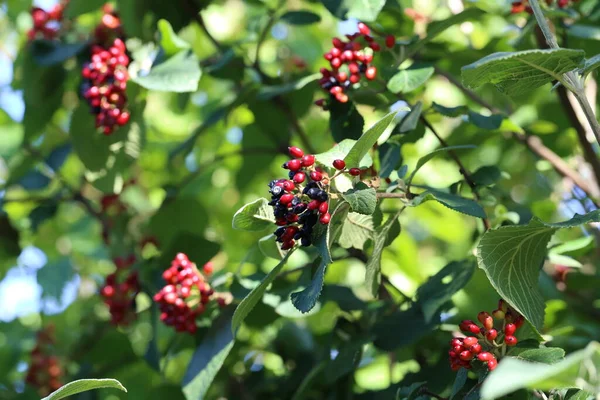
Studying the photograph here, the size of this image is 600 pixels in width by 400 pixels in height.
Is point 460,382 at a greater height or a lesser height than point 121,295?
greater

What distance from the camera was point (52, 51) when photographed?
2426mm

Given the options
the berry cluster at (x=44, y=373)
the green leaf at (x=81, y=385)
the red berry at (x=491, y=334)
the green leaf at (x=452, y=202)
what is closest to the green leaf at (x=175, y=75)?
the green leaf at (x=452, y=202)

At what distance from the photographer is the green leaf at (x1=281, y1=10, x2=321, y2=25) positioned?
7.19 ft

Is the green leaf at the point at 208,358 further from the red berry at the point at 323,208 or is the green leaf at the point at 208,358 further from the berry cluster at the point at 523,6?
the berry cluster at the point at 523,6

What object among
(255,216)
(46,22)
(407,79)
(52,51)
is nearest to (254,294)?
(255,216)

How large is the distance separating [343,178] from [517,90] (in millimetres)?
362

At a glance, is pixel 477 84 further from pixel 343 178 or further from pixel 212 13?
pixel 212 13

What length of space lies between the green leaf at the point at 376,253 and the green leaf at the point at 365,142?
0.17 m

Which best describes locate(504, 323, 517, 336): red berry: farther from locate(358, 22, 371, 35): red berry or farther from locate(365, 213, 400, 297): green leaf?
locate(358, 22, 371, 35): red berry

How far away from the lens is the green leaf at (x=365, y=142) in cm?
129

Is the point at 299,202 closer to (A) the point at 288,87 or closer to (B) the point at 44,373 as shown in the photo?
(A) the point at 288,87

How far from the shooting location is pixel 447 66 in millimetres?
2430

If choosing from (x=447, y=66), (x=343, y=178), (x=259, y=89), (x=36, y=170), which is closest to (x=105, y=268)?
(x=36, y=170)

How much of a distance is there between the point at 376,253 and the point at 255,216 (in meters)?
0.25
